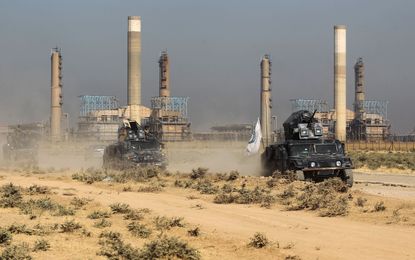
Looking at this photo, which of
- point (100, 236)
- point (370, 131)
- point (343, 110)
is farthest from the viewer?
point (370, 131)

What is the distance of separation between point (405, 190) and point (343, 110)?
71938mm

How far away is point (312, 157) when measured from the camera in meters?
26.3

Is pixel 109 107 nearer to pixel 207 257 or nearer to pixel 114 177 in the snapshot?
pixel 114 177

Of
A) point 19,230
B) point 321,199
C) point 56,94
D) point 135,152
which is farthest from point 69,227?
point 56,94

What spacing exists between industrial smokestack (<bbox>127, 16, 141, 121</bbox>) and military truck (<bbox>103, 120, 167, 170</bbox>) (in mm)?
46919

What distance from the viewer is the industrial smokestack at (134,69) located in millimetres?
82500

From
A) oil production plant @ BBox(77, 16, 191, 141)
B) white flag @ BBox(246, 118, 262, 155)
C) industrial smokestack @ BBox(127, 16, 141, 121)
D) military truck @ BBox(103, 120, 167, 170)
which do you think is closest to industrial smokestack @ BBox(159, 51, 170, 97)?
oil production plant @ BBox(77, 16, 191, 141)

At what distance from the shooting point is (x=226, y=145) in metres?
77.2

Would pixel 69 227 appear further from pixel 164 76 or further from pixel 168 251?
pixel 164 76

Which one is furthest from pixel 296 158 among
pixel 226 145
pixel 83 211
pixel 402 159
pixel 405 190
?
pixel 226 145

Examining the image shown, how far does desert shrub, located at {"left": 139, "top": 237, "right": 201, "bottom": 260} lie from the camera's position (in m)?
9.96

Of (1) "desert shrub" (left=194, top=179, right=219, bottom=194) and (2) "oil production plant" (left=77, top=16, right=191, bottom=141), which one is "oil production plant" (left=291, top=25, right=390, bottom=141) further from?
(1) "desert shrub" (left=194, top=179, right=219, bottom=194)

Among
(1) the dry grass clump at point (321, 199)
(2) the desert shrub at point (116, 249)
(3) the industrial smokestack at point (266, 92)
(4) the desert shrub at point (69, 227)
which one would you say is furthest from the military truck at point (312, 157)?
(3) the industrial smokestack at point (266, 92)

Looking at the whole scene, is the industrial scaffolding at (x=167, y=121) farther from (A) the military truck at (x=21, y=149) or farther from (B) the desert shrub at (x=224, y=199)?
(B) the desert shrub at (x=224, y=199)
